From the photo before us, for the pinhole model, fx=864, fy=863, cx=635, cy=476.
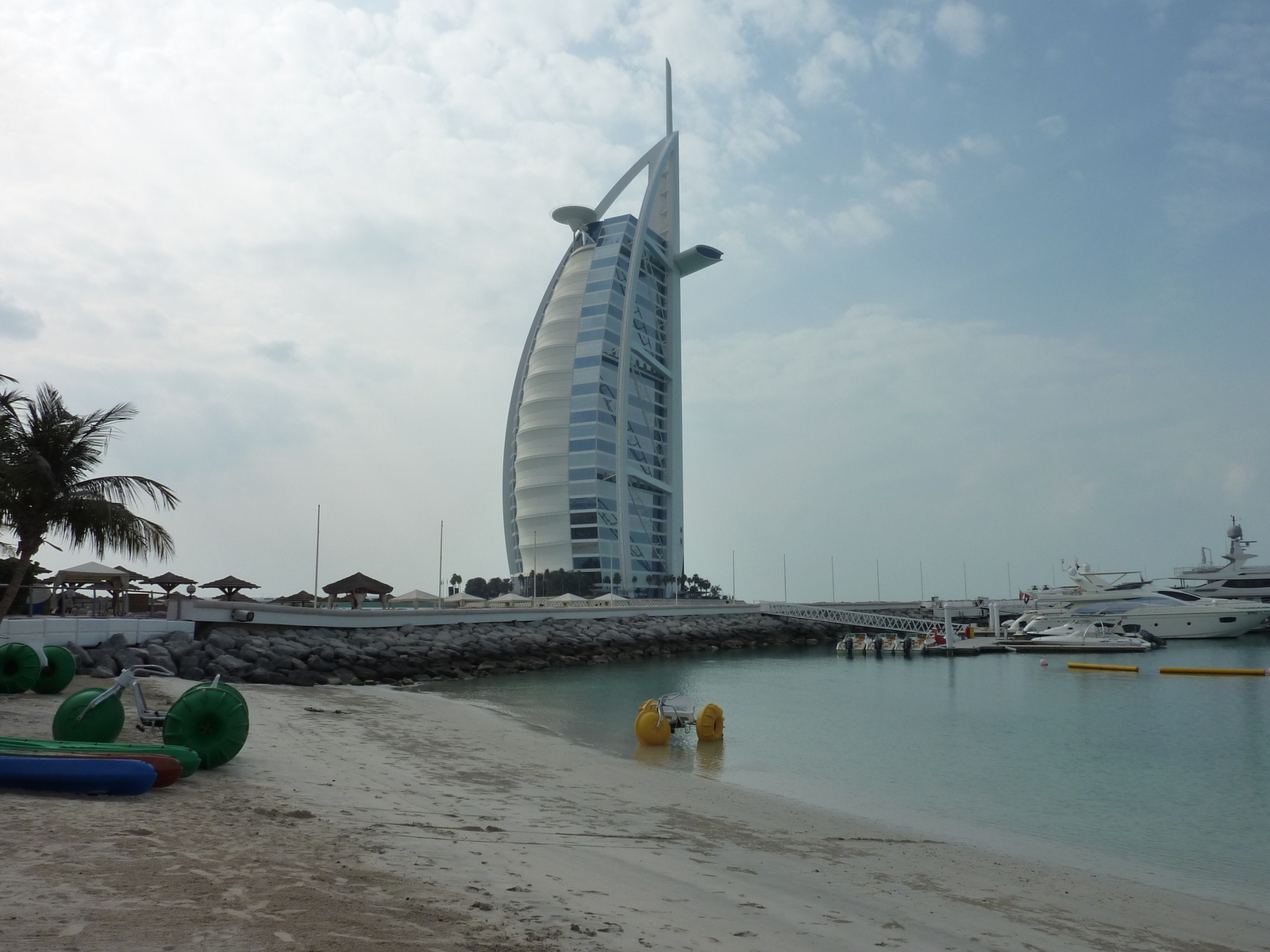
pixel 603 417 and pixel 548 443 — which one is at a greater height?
pixel 603 417

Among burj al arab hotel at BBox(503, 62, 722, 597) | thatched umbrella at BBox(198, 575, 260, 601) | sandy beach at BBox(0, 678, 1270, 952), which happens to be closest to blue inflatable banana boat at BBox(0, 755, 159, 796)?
sandy beach at BBox(0, 678, 1270, 952)

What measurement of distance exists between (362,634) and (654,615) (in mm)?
27867

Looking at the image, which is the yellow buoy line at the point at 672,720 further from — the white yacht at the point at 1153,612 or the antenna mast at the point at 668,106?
the antenna mast at the point at 668,106

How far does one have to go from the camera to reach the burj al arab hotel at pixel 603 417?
82312 mm

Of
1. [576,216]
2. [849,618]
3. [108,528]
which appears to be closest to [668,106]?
[576,216]

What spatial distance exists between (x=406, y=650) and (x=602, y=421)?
167 feet

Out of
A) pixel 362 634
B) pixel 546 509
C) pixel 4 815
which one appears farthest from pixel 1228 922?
pixel 546 509

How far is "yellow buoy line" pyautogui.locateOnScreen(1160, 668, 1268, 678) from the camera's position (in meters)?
35.5

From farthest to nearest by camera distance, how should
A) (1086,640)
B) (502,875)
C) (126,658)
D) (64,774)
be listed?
(1086,640)
(126,658)
(64,774)
(502,875)

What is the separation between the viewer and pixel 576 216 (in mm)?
92500

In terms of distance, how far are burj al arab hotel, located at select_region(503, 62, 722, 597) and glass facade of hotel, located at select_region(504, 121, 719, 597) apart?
11 cm

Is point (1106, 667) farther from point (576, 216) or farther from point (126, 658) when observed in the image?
point (576, 216)

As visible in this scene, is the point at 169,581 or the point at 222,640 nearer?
the point at 222,640

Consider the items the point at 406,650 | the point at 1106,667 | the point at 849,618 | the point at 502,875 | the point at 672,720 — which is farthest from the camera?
the point at 849,618
